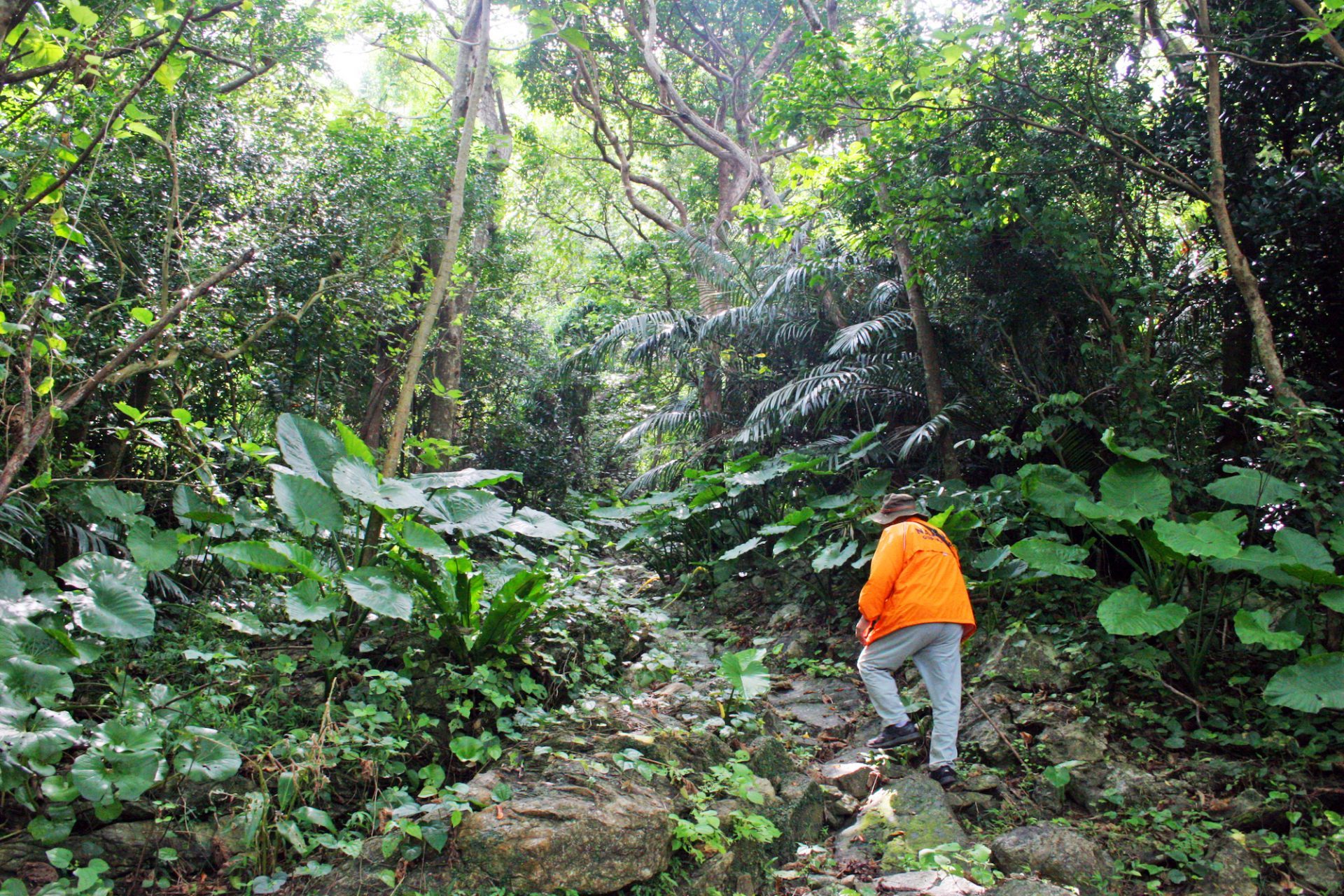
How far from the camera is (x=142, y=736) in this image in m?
2.68

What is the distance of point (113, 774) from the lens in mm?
2596

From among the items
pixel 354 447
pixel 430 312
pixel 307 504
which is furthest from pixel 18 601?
pixel 430 312

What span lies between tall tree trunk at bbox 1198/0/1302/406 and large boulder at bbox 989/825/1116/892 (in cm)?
313

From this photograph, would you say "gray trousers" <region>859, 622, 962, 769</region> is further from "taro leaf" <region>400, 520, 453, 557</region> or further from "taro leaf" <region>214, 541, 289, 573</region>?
"taro leaf" <region>214, 541, 289, 573</region>

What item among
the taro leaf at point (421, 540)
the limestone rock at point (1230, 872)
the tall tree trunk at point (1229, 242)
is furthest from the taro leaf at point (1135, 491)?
the taro leaf at point (421, 540)

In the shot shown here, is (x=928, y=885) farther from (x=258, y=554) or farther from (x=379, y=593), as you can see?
(x=258, y=554)

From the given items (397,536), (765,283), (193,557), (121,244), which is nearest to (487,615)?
(397,536)

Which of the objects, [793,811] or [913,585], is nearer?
[793,811]

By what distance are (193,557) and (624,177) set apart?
11511 mm

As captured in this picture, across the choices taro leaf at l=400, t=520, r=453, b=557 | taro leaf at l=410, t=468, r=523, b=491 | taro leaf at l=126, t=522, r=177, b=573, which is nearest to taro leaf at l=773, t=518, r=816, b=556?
taro leaf at l=410, t=468, r=523, b=491

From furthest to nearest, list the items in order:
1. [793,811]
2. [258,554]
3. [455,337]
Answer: [455,337], [793,811], [258,554]

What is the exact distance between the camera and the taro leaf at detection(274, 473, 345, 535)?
3656 millimetres

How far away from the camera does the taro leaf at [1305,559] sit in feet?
13.4

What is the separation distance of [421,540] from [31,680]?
158 cm
